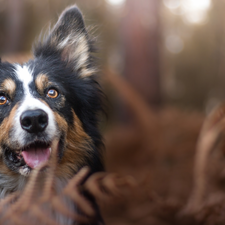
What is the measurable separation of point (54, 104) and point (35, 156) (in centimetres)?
63

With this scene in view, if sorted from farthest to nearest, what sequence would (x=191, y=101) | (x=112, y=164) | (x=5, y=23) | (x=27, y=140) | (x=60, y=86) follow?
(x=191, y=101), (x=5, y=23), (x=112, y=164), (x=60, y=86), (x=27, y=140)

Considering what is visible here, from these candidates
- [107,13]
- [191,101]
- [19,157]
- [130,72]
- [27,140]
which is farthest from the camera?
[191,101]

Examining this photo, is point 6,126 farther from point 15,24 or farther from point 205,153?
point 15,24

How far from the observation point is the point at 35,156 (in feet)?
9.05

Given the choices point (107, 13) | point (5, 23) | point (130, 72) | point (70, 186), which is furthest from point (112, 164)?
point (107, 13)

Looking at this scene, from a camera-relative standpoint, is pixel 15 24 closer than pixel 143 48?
No

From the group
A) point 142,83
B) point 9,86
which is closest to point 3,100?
point 9,86

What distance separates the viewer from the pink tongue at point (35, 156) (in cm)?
271

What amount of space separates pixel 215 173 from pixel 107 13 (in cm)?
1332

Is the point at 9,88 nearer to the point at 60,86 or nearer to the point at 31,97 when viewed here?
the point at 31,97

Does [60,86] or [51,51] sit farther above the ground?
[51,51]

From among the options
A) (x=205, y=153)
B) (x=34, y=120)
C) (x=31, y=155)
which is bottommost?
(x=31, y=155)

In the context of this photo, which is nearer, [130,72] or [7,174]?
[7,174]

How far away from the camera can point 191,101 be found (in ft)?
53.5
